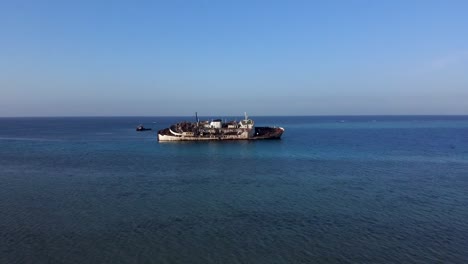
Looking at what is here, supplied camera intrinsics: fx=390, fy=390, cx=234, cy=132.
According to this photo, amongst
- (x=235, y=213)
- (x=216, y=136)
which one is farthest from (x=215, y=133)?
(x=235, y=213)

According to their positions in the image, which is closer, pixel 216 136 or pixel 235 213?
pixel 235 213

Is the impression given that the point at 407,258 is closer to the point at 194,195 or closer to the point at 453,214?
the point at 453,214

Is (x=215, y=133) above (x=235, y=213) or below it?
above

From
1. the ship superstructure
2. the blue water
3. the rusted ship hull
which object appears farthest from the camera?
the ship superstructure

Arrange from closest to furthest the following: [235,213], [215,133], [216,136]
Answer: [235,213] → [216,136] → [215,133]

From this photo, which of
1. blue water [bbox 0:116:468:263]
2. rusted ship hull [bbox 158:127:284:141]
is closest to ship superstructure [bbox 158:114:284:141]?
rusted ship hull [bbox 158:127:284:141]

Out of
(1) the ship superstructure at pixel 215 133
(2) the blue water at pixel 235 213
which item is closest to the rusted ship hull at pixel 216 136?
(1) the ship superstructure at pixel 215 133

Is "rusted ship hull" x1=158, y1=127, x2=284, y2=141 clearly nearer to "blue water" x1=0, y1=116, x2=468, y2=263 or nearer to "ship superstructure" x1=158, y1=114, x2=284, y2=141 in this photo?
"ship superstructure" x1=158, y1=114, x2=284, y2=141

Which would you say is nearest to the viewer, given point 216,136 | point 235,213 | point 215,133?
point 235,213

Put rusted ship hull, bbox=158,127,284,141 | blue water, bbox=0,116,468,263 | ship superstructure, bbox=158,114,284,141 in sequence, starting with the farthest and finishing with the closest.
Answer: ship superstructure, bbox=158,114,284,141
rusted ship hull, bbox=158,127,284,141
blue water, bbox=0,116,468,263

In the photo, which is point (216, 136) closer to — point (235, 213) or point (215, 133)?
point (215, 133)

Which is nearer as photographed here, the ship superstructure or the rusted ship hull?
the rusted ship hull

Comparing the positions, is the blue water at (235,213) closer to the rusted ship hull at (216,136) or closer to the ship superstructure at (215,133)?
the rusted ship hull at (216,136)

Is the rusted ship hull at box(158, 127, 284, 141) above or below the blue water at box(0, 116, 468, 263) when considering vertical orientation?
above
